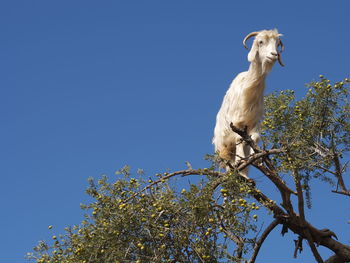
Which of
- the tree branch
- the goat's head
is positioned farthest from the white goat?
the tree branch

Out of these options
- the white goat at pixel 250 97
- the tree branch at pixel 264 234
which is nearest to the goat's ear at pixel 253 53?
the white goat at pixel 250 97

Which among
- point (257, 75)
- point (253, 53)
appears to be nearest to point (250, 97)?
point (257, 75)

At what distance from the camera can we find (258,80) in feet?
34.2

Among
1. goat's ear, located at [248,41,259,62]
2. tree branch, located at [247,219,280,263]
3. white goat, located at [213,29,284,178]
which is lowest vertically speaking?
tree branch, located at [247,219,280,263]

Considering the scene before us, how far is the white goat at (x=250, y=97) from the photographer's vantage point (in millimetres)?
10227

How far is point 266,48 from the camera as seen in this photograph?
1021cm

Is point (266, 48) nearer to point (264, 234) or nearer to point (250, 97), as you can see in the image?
point (250, 97)

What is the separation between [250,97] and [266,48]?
0.86 m

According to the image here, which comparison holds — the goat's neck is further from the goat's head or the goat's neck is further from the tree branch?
the tree branch

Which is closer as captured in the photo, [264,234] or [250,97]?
[264,234]

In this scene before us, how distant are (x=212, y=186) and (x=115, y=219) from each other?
1.22m

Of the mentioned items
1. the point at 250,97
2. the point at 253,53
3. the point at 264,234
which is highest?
the point at 253,53

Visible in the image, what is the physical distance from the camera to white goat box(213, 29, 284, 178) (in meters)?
10.2

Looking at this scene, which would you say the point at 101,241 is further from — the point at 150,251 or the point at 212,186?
the point at 212,186
